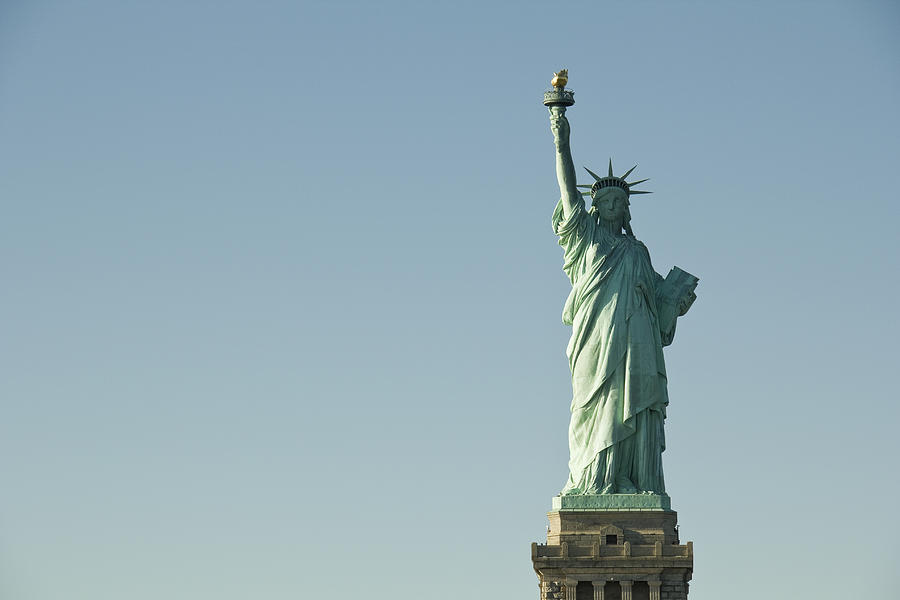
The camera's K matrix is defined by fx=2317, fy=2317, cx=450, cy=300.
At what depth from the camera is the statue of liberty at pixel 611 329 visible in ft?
171

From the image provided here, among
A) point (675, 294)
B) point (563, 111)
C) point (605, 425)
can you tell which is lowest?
point (605, 425)

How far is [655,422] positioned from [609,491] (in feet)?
6.49

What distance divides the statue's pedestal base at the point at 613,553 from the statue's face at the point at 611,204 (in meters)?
6.74

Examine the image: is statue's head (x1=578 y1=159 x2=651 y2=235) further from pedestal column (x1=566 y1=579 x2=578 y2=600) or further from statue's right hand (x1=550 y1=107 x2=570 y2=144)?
pedestal column (x1=566 y1=579 x2=578 y2=600)

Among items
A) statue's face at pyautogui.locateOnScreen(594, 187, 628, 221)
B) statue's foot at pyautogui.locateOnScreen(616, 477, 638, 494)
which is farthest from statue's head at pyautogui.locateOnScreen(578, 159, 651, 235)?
statue's foot at pyautogui.locateOnScreen(616, 477, 638, 494)

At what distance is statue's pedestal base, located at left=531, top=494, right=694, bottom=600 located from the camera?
50875 millimetres

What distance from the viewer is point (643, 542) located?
51219 millimetres

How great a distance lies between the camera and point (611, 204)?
53875 millimetres

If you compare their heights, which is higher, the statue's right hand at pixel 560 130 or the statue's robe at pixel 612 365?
the statue's right hand at pixel 560 130

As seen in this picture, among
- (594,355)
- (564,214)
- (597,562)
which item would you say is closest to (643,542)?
(597,562)

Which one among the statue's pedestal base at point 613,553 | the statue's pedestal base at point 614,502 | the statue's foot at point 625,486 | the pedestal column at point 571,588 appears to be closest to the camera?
the statue's pedestal base at point 613,553

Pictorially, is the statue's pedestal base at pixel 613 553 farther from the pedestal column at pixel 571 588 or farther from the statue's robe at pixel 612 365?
the statue's robe at pixel 612 365

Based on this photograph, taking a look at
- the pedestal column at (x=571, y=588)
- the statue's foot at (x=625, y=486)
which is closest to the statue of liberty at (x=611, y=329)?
the statue's foot at (x=625, y=486)

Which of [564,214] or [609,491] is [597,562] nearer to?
[609,491]
